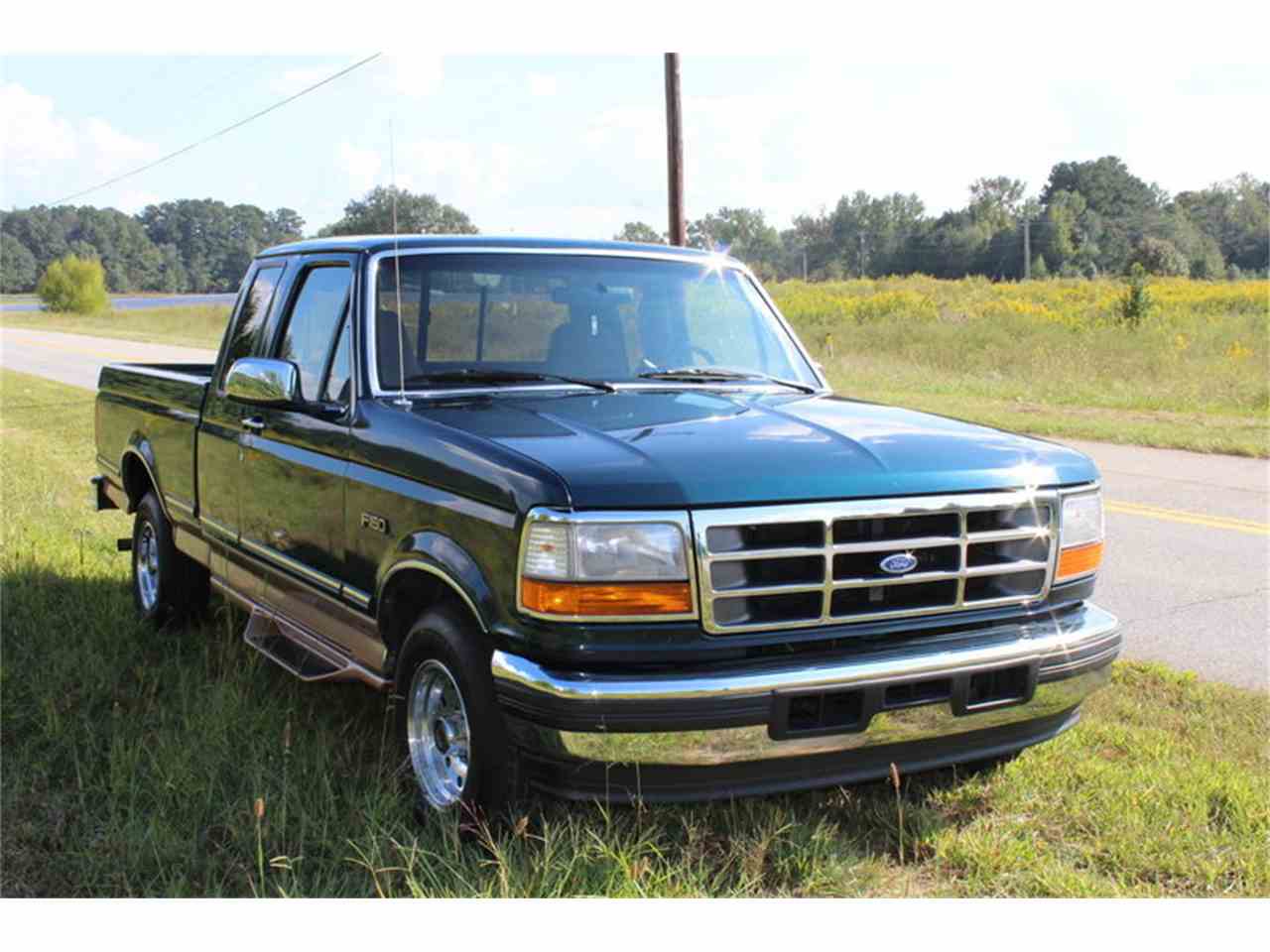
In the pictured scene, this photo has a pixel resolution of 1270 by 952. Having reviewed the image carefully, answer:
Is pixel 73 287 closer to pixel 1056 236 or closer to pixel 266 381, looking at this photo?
pixel 1056 236

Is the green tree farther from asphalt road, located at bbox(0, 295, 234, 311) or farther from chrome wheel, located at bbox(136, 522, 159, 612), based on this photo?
chrome wheel, located at bbox(136, 522, 159, 612)

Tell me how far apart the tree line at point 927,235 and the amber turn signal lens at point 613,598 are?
574 inches

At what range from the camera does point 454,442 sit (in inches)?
139

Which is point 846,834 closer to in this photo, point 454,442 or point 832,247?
point 454,442

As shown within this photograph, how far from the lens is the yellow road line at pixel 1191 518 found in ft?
29.1

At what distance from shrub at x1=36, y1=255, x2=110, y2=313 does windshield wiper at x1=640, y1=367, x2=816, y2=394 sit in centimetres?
6384

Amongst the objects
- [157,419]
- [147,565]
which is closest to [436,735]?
[157,419]

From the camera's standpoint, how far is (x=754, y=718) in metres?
3.06

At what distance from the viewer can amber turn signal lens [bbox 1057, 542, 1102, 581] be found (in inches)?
145

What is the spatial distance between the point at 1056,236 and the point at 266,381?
76.2 meters

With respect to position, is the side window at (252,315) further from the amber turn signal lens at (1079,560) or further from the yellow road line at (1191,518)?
the yellow road line at (1191,518)

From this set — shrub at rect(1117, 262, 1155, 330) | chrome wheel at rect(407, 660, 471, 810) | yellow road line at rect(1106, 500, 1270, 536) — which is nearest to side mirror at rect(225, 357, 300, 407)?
chrome wheel at rect(407, 660, 471, 810)

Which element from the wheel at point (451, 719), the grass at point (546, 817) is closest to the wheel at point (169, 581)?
the grass at point (546, 817)

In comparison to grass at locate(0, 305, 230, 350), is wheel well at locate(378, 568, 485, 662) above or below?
below
